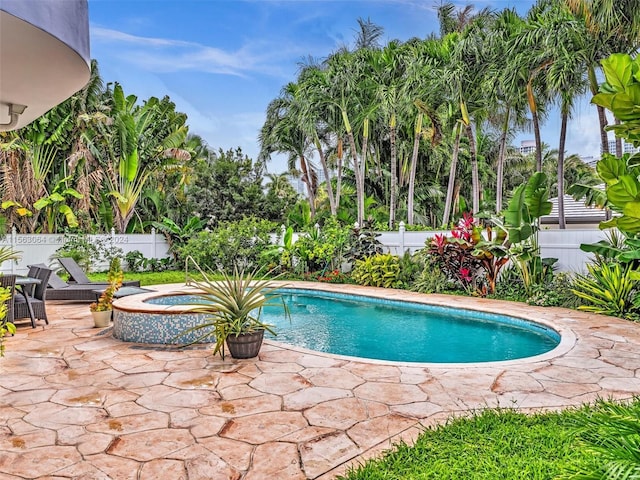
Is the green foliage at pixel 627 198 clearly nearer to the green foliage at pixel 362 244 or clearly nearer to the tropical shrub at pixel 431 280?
the tropical shrub at pixel 431 280

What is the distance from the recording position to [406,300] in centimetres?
1040

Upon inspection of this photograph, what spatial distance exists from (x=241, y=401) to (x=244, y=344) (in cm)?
139

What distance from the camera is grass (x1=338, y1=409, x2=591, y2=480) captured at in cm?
273

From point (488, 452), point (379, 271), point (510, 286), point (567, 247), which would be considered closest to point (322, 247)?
point (379, 271)

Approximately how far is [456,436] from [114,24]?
65.4 feet

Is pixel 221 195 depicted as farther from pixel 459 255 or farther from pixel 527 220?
pixel 527 220

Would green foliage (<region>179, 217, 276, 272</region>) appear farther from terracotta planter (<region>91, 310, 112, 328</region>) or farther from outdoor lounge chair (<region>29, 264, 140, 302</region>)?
terracotta planter (<region>91, 310, 112, 328</region>)

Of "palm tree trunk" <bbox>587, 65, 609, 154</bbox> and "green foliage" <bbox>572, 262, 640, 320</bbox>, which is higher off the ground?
"palm tree trunk" <bbox>587, 65, 609, 154</bbox>

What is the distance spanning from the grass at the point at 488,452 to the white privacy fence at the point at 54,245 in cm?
1378

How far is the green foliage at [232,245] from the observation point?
15.8 meters

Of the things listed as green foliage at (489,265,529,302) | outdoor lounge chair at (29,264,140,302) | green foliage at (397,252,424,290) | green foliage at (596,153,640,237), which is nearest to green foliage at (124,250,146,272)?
outdoor lounge chair at (29,264,140,302)

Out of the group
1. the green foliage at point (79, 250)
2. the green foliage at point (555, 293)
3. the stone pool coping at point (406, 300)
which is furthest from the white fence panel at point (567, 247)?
the green foliage at point (79, 250)

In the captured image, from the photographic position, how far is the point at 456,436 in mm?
3293

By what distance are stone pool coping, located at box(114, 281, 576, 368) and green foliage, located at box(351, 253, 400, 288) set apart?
465 mm
